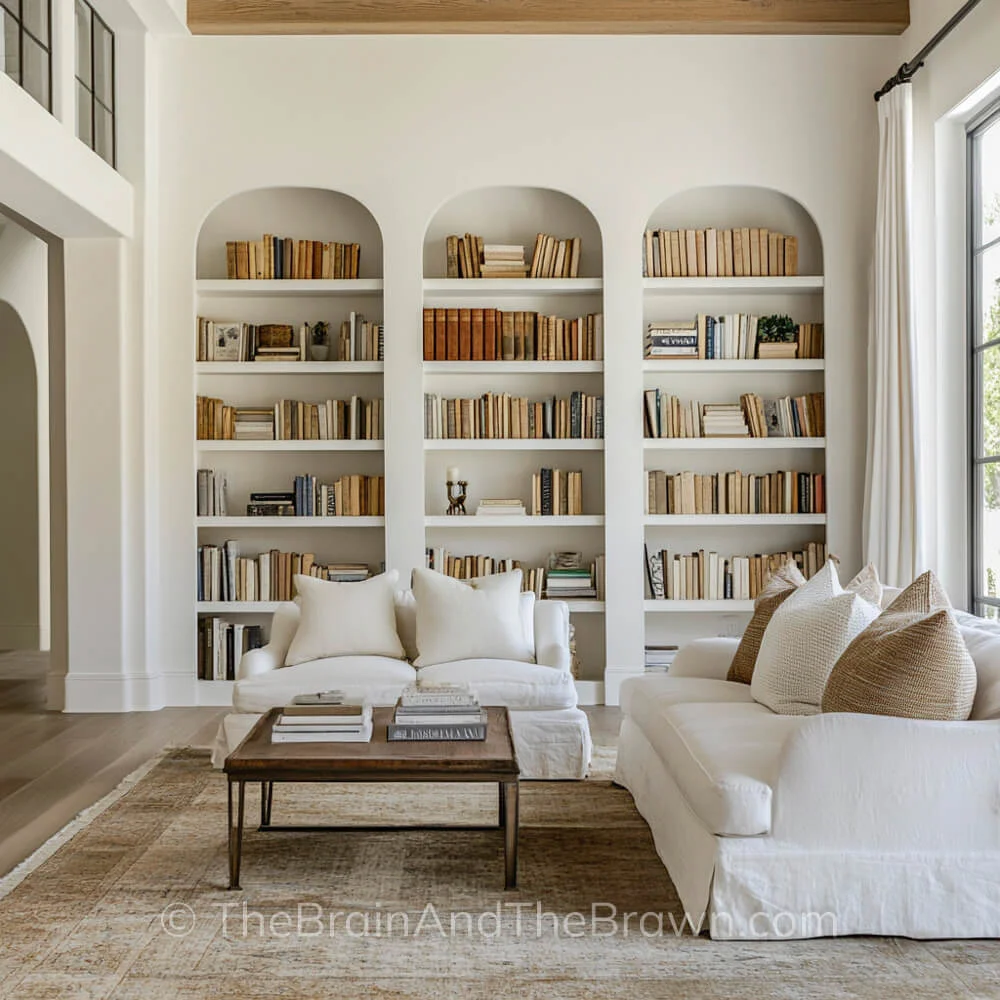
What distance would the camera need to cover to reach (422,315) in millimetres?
6250

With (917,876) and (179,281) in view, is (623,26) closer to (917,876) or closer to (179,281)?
(179,281)

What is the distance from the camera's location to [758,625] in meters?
4.07

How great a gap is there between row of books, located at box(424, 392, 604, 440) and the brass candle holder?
0.26m

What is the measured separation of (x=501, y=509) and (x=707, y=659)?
7.29ft

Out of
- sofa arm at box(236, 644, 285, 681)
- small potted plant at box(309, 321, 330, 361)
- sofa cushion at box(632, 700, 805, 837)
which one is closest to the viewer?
sofa cushion at box(632, 700, 805, 837)

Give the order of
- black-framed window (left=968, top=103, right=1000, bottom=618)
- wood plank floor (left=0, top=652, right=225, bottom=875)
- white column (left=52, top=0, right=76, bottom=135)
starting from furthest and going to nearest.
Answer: black-framed window (left=968, top=103, right=1000, bottom=618) → white column (left=52, top=0, right=76, bottom=135) → wood plank floor (left=0, top=652, right=225, bottom=875)

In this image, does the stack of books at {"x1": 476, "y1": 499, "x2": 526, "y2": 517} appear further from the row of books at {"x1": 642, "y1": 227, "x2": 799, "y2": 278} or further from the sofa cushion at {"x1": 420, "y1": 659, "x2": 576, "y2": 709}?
the sofa cushion at {"x1": 420, "y1": 659, "x2": 576, "y2": 709}

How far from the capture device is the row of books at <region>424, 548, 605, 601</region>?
6363mm

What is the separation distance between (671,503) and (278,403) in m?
2.26

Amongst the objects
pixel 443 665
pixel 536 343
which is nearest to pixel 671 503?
pixel 536 343

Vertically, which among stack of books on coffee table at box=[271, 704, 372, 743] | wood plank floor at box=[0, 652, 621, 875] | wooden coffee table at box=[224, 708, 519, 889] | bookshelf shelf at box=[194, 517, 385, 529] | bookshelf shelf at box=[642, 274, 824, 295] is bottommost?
wood plank floor at box=[0, 652, 621, 875]

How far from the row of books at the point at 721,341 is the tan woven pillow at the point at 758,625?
2.37 m

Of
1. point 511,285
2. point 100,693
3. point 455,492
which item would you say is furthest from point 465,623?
point 100,693

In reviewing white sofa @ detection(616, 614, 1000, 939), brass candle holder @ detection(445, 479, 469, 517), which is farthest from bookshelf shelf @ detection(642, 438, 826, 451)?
white sofa @ detection(616, 614, 1000, 939)
